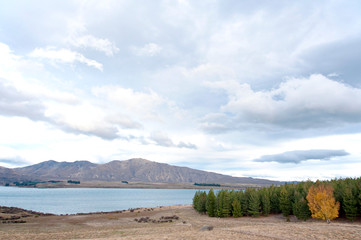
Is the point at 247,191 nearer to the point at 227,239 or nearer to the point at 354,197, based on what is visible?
the point at 354,197

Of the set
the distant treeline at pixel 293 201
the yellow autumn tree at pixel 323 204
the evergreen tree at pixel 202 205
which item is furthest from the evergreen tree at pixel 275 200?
the evergreen tree at pixel 202 205

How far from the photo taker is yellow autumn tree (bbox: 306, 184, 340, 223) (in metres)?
55.3

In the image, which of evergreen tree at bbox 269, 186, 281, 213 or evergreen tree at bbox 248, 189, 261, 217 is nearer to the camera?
evergreen tree at bbox 248, 189, 261, 217

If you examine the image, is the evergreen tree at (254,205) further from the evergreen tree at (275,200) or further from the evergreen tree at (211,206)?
the evergreen tree at (211,206)

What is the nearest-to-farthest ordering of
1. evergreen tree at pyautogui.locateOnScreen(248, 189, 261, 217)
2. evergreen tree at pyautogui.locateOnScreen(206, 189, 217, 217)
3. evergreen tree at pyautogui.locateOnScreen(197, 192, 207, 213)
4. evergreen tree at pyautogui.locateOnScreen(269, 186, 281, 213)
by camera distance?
1. evergreen tree at pyautogui.locateOnScreen(248, 189, 261, 217)
2. evergreen tree at pyautogui.locateOnScreen(269, 186, 281, 213)
3. evergreen tree at pyautogui.locateOnScreen(206, 189, 217, 217)
4. evergreen tree at pyautogui.locateOnScreen(197, 192, 207, 213)

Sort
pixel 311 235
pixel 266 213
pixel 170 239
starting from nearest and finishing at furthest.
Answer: pixel 170 239
pixel 311 235
pixel 266 213

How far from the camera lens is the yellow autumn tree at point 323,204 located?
55344 millimetres

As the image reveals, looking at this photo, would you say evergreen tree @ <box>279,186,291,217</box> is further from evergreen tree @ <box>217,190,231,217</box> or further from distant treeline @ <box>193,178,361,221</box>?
evergreen tree @ <box>217,190,231,217</box>

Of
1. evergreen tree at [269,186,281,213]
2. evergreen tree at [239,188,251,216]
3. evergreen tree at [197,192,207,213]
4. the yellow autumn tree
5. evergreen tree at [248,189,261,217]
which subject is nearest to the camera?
the yellow autumn tree

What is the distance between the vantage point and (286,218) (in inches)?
2552

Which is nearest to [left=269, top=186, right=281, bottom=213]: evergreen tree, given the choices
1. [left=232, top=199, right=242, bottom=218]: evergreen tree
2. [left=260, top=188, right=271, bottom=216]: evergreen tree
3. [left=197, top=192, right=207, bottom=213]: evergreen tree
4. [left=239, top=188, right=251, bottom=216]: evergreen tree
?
[left=260, top=188, right=271, bottom=216]: evergreen tree

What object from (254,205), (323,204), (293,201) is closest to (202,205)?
(254,205)

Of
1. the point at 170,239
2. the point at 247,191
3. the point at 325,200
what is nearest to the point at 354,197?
the point at 325,200

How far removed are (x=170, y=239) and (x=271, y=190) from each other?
54.9m
